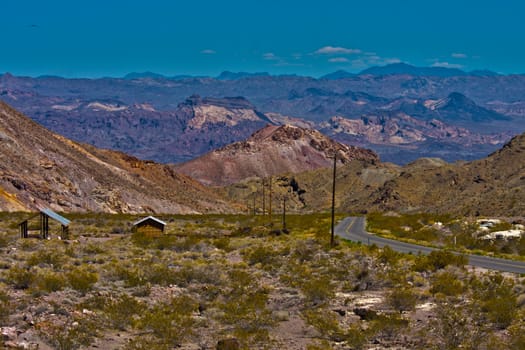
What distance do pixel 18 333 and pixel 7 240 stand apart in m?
21.4

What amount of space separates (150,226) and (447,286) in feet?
113

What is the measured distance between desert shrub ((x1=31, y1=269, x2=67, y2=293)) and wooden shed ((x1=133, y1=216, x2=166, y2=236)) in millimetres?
28130

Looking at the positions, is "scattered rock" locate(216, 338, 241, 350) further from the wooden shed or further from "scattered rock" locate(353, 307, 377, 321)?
the wooden shed

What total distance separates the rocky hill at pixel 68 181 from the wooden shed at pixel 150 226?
24.8 meters

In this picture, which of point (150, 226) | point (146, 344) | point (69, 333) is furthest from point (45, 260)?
point (150, 226)

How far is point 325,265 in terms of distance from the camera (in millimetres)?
31703

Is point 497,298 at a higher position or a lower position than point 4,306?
higher

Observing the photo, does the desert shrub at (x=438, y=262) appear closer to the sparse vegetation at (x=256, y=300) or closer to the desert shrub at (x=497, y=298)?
the sparse vegetation at (x=256, y=300)

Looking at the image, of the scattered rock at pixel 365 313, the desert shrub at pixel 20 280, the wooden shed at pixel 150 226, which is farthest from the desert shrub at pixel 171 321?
the wooden shed at pixel 150 226

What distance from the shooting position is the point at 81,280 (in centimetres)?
2430

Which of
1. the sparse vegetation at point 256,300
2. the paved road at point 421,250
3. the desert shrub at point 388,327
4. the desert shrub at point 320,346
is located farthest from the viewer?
the paved road at point 421,250

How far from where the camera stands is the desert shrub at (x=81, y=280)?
78.3 feet

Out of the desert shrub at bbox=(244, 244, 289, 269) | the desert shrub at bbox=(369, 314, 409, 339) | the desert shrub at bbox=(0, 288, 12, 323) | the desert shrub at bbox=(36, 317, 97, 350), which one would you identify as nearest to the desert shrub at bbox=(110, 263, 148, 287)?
the desert shrub at bbox=(0, 288, 12, 323)

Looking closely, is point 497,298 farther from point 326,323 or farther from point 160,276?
point 160,276
